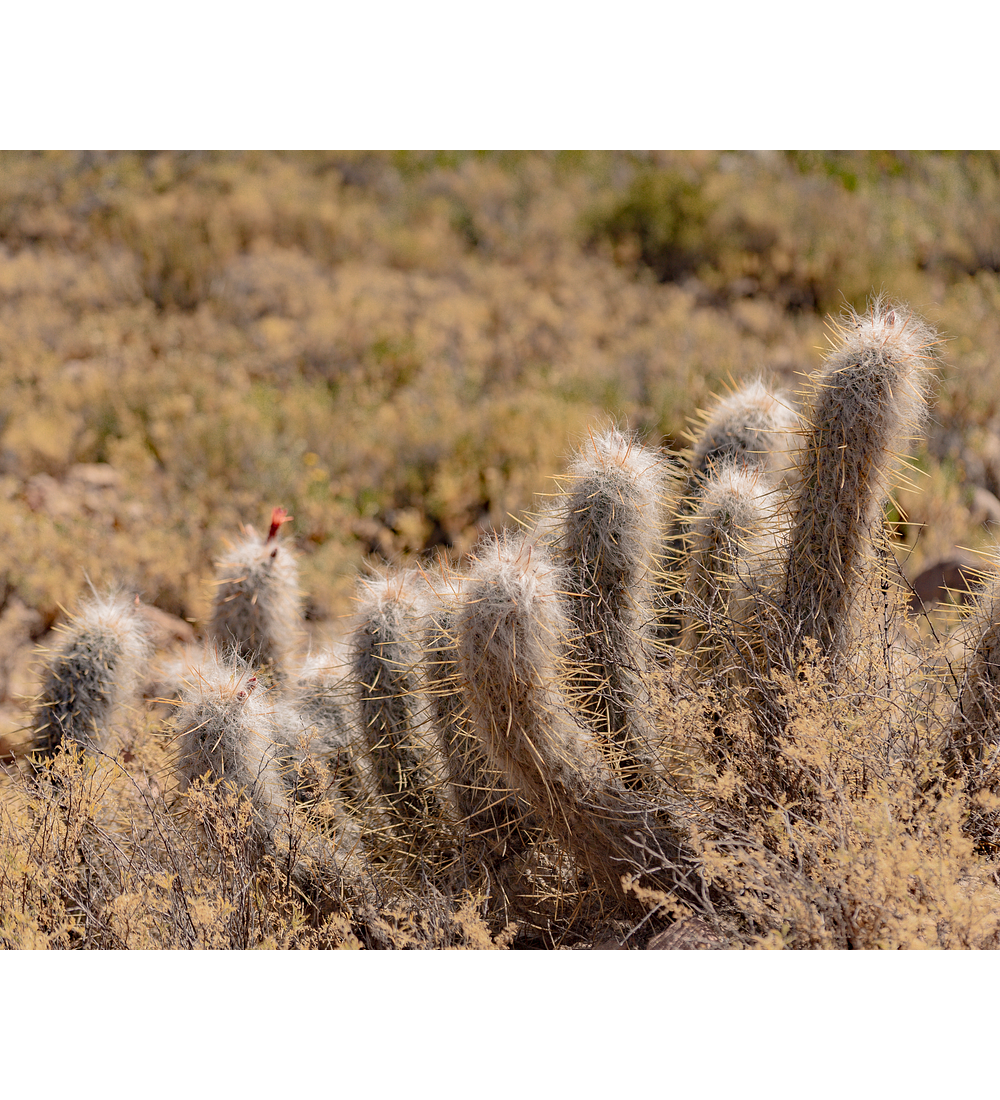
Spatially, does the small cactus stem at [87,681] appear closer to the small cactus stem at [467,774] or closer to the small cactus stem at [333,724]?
the small cactus stem at [333,724]

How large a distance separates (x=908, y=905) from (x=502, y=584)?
51.6 inches

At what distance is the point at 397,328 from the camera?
9836 mm

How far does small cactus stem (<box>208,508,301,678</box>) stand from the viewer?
13.0 ft

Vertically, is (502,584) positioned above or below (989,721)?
above

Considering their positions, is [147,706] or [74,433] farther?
[74,433]

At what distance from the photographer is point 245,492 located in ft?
24.4

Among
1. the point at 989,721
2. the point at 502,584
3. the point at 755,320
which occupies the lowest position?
the point at 989,721

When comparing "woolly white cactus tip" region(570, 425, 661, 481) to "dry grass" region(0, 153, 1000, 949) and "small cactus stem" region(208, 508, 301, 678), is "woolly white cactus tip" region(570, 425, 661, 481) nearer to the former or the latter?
"dry grass" region(0, 153, 1000, 949)

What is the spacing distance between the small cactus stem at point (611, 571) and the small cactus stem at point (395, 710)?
614 mm

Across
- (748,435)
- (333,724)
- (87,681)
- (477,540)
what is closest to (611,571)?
(477,540)

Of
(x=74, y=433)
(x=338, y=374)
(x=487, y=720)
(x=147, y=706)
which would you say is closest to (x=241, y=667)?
(x=147, y=706)

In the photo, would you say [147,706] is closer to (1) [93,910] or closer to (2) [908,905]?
(1) [93,910]
